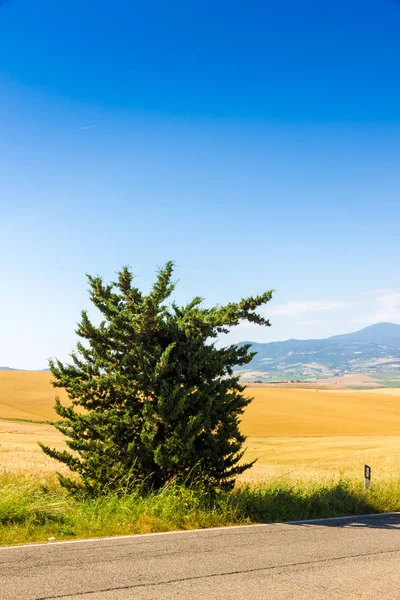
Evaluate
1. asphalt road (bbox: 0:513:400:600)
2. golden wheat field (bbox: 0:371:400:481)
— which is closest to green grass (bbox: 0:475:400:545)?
asphalt road (bbox: 0:513:400:600)

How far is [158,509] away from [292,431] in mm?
53444

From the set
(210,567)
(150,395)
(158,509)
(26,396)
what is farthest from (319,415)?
(210,567)

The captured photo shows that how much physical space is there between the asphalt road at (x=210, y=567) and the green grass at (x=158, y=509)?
0.55 metres

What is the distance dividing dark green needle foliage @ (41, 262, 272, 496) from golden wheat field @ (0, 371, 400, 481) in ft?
25.8

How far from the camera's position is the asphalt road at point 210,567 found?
6035 millimetres

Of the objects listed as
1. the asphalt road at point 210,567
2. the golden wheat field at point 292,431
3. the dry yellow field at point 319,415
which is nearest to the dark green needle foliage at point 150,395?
the asphalt road at point 210,567

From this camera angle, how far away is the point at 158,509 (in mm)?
9453

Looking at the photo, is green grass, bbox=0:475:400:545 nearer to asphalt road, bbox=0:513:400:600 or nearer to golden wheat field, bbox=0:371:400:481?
asphalt road, bbox=0:513:400:600

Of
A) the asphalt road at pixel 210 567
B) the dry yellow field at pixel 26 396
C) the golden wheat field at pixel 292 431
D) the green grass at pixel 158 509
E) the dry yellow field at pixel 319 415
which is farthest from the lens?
the dry yellow field at pixel 26 396

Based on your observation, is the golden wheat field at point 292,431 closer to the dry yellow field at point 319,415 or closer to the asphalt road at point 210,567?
the dry yellow field at point 319,415

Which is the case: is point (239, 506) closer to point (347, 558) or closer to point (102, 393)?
point (347, 558)

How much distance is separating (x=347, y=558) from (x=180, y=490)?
3.32m

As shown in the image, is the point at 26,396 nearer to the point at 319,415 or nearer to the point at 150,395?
the point at 319,415

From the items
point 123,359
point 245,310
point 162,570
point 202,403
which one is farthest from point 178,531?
point 245,310
